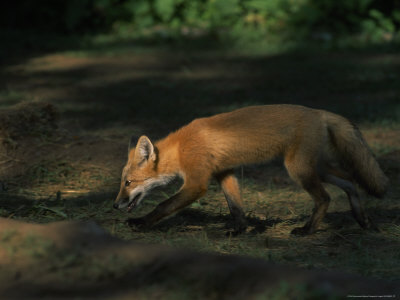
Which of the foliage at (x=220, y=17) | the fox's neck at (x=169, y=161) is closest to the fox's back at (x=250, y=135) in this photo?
the fox's neck at (x=169, y=161)

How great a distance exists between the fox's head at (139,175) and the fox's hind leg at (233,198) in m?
0.66

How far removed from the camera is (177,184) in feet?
21.9

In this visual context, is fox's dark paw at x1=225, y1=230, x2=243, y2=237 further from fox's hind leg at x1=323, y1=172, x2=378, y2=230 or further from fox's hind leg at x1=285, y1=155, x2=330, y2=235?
fox's hind leg at x1=323, y1=172, x2=378, y2=230

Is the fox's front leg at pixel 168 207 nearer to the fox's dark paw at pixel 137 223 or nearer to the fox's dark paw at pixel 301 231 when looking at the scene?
the fox's dark paw at pixel 137 223

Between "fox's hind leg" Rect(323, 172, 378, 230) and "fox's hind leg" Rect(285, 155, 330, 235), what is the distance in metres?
0.28

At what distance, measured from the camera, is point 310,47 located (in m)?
13.7

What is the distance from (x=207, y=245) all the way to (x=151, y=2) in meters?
12.2

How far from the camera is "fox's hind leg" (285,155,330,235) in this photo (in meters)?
5.10

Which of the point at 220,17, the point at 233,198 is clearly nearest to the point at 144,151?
the point at 233,198

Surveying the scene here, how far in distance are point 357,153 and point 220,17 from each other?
10735 millimetres

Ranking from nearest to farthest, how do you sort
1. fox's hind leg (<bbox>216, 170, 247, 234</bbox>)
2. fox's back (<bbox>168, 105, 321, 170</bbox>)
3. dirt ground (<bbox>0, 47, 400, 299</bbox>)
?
dirt ground (<bbox>0, 47, 400, 299</bbox>), fox's back (<bbox>168, 105, 321, 170</bbox>), fox's hind leg (<bbox>216, 170, 247, 234</bbox>)

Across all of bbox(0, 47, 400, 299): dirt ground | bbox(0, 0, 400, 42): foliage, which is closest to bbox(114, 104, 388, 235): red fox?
bbox(0, 47, 400, 299): dirt ground

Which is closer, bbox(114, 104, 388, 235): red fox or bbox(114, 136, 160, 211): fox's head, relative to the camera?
bbox(114, 104, 388, 235): red fox

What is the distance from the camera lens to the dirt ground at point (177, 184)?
337 centimetres
